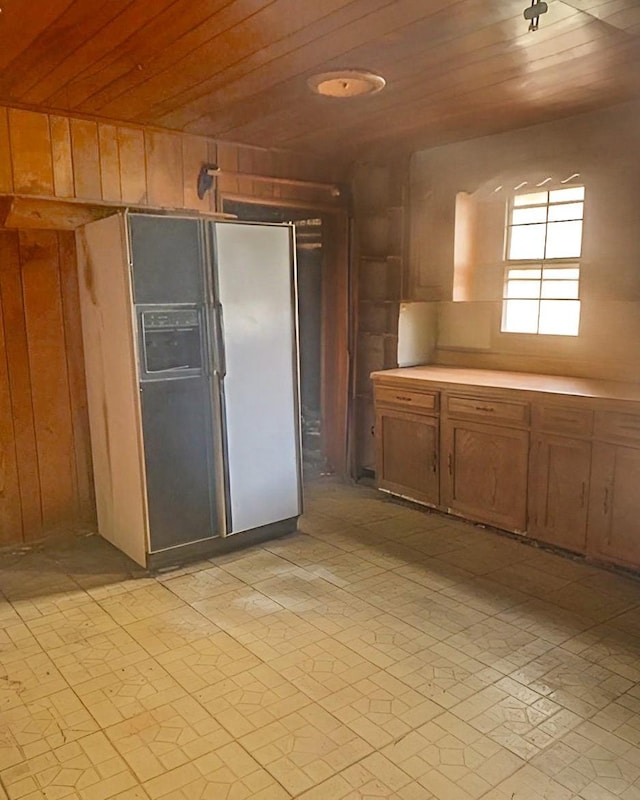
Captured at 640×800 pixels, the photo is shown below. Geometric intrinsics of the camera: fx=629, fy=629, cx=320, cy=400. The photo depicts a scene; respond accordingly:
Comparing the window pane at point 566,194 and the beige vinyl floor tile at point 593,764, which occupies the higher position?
the window pane at point 566,194

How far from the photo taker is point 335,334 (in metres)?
4.67

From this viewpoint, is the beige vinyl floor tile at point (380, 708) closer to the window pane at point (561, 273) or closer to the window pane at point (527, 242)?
the window pane at point (561, 273)

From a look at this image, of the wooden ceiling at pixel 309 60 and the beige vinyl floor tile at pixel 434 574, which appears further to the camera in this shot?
the beige vinyl floor tile at pixel 434 574

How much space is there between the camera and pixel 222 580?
10.2 ft

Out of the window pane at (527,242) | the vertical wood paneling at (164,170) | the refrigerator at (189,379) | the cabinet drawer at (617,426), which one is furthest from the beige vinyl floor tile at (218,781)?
the window pane at (527,242)

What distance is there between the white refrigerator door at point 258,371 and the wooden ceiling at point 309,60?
674 mm

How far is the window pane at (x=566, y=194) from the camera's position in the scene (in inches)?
141

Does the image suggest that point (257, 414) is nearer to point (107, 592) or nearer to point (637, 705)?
point (107, 592)

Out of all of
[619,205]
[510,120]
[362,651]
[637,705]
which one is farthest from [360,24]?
[637,705]

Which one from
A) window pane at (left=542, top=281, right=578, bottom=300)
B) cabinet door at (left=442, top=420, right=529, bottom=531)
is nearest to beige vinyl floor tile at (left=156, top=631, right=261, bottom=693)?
cabinet door at (left=442, top=420, right=529, bottom=531)

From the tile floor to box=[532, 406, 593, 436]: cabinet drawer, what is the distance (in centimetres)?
68

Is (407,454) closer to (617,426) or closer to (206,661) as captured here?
(617,426)

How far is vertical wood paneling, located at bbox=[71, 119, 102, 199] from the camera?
3.25 meters

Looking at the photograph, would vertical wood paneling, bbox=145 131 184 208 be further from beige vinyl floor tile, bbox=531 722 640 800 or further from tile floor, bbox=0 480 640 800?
beige vinyl floor tile, bbox=531 722 640 800
